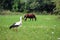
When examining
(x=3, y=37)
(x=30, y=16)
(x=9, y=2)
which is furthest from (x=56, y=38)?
(x=9, y=2)

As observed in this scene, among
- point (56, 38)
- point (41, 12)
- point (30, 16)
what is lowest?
point (41, 12)

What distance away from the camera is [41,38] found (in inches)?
531

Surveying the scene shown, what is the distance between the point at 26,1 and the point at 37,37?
35.7 m

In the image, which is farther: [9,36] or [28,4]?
[28,4]

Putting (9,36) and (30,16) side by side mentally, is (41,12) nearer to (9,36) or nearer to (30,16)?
(30,16)

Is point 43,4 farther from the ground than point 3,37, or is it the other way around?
point 3,37

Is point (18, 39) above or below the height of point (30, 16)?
above

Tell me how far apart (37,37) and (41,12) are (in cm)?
3374

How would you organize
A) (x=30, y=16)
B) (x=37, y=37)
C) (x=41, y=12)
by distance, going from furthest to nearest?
(x=41, y=12), (x=30, y=16), (x=37, y=37)

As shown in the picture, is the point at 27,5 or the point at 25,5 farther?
the point at 25,5

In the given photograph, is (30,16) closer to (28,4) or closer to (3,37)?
(3,37)

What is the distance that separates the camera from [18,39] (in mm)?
12852

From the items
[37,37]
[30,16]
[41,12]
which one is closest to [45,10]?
[41,12]

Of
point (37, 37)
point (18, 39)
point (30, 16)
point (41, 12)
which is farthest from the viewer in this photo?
point (41, 12)
